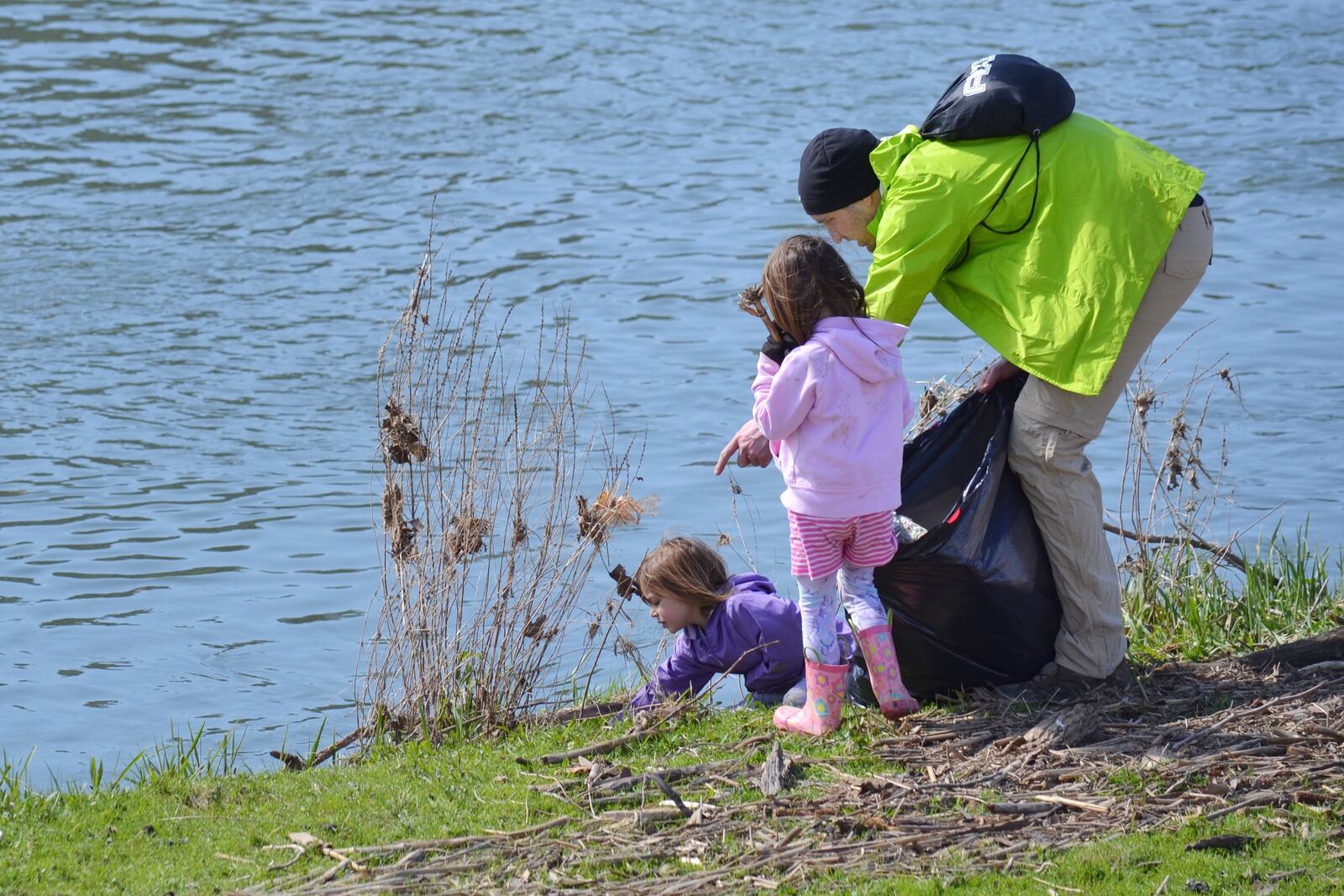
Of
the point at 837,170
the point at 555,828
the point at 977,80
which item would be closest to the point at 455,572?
the point at 555,828

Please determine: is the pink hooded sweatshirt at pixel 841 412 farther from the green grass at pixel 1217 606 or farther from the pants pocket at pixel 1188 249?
the green grass at pixel 1217 606

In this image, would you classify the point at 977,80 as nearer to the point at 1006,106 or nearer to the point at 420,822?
the point at 1006,106

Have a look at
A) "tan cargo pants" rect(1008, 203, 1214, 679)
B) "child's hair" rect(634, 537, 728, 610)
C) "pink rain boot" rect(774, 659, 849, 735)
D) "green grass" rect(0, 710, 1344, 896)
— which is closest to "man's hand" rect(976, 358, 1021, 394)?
"tan cargo pants" rect(1008, 203, 1214, 679)

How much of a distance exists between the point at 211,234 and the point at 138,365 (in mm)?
3095

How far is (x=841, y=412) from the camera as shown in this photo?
4.97m

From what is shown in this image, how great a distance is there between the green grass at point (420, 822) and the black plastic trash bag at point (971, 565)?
0.37 m

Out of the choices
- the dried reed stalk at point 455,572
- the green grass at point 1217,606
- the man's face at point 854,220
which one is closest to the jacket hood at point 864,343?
the man's face at point 854,220

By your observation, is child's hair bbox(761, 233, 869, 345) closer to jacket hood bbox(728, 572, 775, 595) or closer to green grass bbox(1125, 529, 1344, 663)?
jacket hood bbox(728, 572, 775, 595)

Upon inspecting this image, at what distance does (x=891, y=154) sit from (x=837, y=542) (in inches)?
47.2

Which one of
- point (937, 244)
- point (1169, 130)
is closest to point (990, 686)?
point (937, 244)

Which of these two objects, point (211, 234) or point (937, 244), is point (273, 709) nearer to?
point (937, 244)

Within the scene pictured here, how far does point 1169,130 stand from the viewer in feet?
57.1

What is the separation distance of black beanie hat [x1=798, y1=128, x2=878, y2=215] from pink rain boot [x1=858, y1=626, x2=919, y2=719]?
133 cm

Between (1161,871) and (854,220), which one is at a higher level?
(854,220)
